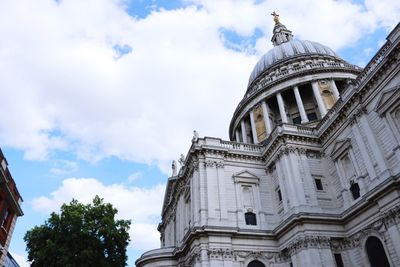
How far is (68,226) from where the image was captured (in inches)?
1082

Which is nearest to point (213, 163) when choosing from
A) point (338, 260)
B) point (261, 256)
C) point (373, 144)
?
point (261, 256)

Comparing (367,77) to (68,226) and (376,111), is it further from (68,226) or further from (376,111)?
(68,226)

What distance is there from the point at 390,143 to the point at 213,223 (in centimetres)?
1245

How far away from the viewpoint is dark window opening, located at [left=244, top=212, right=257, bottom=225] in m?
25.3

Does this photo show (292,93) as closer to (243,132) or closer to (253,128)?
(253,128)

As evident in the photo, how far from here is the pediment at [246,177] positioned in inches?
1061

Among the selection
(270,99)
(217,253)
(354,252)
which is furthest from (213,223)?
(270,99)

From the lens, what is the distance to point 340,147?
24688mm

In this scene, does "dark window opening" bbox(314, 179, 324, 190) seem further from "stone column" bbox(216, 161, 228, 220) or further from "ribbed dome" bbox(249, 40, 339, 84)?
"ribbed dome" bbox(249, 40, 339, 84)

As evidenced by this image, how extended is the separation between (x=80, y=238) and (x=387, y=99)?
2427 centimetres

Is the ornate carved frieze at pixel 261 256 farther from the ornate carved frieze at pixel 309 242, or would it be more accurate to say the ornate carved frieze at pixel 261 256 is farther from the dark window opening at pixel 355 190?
the dark window opening at pixel 355 190

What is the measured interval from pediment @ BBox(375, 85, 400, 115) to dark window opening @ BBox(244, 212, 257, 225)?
37.5 feet

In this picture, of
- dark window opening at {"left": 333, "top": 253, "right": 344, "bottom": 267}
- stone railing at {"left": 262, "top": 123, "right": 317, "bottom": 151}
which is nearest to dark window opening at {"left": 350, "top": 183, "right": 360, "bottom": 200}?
dark window opening at {"left": 333, "top": 253, "right": 344, "bottom": 267}

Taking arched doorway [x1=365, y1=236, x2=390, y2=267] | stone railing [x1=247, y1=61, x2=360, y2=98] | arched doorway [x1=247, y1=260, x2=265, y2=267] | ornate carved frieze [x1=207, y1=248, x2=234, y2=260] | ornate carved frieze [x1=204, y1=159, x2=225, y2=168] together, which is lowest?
arched doorway [x1=365, y1=236, x2=390, y2=267]
